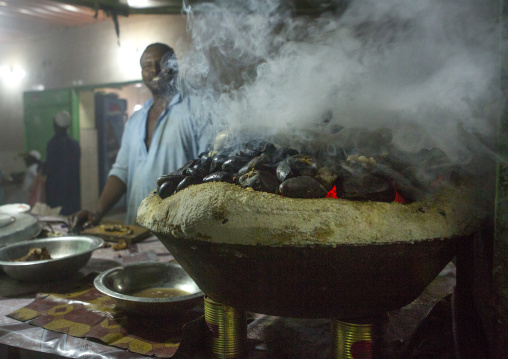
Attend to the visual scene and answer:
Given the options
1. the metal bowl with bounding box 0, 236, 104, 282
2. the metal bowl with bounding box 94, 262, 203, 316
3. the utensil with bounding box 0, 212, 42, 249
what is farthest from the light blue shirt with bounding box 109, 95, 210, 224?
the metal bowl with bounding box 94, 262, 203, 316

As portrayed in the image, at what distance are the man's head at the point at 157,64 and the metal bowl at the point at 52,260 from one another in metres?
2.07

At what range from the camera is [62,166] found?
822 centimetres

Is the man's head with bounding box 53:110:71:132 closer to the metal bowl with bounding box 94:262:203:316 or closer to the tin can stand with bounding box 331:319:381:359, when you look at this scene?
the metal bowl with bounding box 94:262:203:316

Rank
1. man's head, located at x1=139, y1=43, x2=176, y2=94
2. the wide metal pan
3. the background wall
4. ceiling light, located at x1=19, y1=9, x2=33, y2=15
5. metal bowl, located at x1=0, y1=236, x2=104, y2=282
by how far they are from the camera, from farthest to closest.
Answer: ceiling light, located at x1=19, y1=9, x2=33, y2=15 → the background wall → man's head, located at x1=139, y1=43, x2=176, y2=94 → metal bowl, located at x1=0, y1=236, x2=104, y2=282 → the wide metal pan

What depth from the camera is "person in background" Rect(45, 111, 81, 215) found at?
323 inches

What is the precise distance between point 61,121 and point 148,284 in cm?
768

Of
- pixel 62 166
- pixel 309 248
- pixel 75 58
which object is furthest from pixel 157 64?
pixel 75 58

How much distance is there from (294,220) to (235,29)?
416cm

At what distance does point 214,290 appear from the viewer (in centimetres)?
135

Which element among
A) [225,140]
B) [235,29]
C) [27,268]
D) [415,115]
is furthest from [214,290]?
[235,29]

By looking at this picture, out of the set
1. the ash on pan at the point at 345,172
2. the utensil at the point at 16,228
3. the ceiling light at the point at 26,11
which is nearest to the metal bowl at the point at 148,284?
the ash on pan at the point at 345,172

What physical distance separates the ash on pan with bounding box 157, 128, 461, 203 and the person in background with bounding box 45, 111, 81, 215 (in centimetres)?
787

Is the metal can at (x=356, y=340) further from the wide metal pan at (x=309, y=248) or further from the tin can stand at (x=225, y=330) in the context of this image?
the tin can stand at (x=225, y=330)

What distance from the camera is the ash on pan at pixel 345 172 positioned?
46.1 inches
